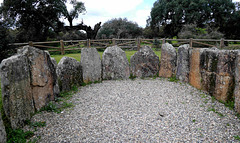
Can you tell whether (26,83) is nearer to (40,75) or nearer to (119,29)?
(40,75)

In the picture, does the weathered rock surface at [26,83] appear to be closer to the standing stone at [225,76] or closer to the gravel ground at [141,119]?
the gravel ground at [141,119]

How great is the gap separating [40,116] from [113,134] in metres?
2.14

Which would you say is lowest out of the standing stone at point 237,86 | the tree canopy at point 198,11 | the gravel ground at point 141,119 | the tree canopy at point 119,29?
the gravel ground at point 141,119

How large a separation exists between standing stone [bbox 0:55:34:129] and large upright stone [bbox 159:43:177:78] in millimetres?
6135

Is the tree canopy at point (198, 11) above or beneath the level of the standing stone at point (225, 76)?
above

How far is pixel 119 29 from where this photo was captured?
24438 mm

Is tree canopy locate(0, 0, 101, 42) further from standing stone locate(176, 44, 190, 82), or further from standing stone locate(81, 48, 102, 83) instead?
standing stone locate(176, 44, 190, 82)

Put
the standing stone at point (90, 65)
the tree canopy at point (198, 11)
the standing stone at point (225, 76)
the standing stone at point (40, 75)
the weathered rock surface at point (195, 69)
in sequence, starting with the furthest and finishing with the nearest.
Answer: the tree canopy at point (198, 11) → the standing stone at point (90, 65) → the weathered rock surface at point (195, 69) → the standing stone at point (225, 76) → the standing stone at point (40, 75)

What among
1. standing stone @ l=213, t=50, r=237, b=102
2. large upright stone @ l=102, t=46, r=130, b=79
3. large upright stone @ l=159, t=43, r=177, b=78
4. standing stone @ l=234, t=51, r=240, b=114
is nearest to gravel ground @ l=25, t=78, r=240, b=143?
standing stone @ l=234, t=51, r=240, b=114

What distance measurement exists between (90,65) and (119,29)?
696 inches

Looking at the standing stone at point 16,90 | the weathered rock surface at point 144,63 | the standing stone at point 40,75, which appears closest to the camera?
the standing stone at point 16,90

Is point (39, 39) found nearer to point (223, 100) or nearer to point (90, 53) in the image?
point (90, 53)

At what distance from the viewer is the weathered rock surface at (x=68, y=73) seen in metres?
6.39

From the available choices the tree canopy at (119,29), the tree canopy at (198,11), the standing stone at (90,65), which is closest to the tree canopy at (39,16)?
the tree canopy at (119,29)
